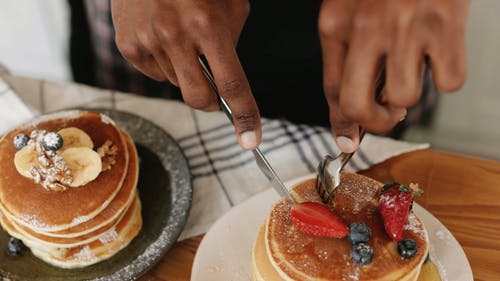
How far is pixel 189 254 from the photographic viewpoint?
130 centimetres

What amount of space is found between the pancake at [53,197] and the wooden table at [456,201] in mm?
195

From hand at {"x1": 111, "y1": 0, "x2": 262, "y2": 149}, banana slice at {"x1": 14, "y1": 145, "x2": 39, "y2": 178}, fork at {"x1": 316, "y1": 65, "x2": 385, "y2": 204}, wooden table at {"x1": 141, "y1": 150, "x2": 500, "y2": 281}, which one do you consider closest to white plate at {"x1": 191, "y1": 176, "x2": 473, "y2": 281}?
wooden table at {"x1": 141, "y1": 150, "x2": 500, "y2": 281}

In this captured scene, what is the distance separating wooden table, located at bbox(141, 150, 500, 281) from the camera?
4.07 feet

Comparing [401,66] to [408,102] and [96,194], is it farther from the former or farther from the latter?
[96,194]

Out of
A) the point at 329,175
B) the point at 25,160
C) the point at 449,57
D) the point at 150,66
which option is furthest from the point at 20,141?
the point at 449,57

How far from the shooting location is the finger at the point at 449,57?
723mm

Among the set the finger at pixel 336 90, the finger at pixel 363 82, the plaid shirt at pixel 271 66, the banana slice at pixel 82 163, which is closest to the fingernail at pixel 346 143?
the finger at pixel 336 90

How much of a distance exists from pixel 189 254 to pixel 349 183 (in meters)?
0.39

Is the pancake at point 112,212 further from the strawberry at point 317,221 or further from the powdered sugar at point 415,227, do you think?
the powdered sugar at point 415,227

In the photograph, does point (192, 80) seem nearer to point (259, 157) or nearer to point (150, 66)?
point (150, 66)

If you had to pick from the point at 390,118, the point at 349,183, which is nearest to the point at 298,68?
the point at 349,183

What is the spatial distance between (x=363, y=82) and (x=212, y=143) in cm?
82

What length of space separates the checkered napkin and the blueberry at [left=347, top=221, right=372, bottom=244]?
0.36 metres

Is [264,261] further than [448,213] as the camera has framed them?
No
